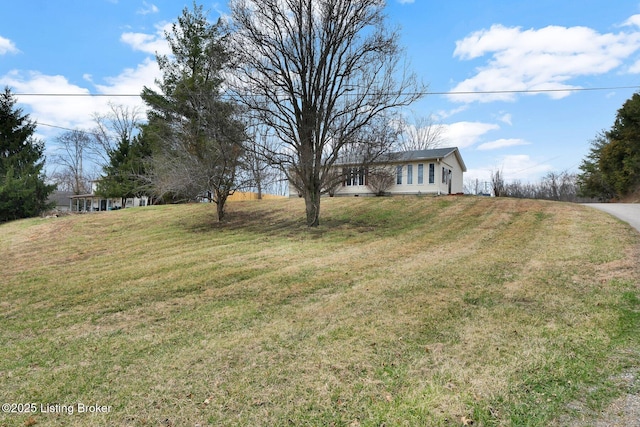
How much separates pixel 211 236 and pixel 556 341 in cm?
951

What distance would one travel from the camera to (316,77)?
11039 mm

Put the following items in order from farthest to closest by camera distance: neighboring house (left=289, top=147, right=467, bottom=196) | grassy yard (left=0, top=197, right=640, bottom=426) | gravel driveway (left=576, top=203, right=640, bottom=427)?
neighboring house (left=289, top=147, right=467, bottom=196), grassy yard (left=0, top=197, right=640, bottom=426), gravel driveway (left=576, top=203, right=640, bottom=427)

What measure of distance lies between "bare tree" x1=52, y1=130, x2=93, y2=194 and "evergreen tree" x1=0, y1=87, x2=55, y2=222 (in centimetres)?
1411

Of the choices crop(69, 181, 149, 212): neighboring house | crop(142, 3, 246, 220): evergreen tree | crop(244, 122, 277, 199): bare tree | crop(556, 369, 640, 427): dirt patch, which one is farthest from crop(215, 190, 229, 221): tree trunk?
crop(69, 181, 149, 212): neighboring house

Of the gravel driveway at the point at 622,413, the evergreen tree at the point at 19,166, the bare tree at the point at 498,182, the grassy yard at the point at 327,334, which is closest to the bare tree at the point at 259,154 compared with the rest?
the grassy yard at the point at 327,334

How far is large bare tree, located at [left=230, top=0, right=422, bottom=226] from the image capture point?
422 inches

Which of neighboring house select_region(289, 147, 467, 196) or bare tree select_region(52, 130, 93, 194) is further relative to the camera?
bare tree select_region(52, 130, 93, 194)

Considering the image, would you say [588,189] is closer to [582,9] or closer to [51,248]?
[582,9]

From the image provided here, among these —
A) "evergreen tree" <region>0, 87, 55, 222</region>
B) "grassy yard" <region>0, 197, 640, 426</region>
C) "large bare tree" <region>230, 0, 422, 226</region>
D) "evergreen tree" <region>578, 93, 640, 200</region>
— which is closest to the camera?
"grassy yard" <region>0, 197, 640, 426</region>

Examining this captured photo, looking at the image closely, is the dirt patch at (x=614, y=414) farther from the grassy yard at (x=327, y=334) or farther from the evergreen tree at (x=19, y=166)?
the evergreen tree at (x=19, y=166)

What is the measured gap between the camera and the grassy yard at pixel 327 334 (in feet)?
7.31

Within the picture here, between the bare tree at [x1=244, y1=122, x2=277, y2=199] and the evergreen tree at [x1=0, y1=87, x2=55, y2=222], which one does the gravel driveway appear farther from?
the evergreen tree at [x1=0, y1=87, x2=55, y2=222]

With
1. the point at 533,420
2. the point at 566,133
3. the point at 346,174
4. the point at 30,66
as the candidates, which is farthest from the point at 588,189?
the point at 30,66

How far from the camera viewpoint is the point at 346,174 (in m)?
11.1
